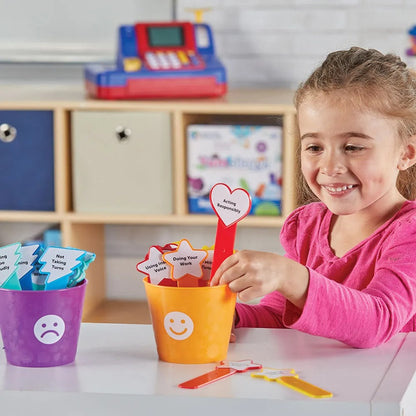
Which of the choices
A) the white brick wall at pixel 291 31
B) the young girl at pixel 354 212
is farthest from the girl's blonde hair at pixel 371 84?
the white brick wall at pixel 291 31

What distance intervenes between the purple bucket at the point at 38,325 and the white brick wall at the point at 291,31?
2.17 m

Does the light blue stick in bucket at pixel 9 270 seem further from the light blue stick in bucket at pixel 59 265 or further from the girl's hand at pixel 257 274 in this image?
the girl's hand at pixel 257 274

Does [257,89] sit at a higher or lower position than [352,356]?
higher

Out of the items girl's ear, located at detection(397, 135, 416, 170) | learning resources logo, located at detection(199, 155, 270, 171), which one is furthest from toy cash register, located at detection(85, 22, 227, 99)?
girl's ear, located at detection(397, 135, 416, 170)

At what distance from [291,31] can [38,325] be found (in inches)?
87.4

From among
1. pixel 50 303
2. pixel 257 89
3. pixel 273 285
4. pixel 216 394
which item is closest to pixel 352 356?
pixel 273 285

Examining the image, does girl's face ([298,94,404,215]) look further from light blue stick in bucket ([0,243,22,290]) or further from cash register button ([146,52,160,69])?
cash register button ([146,52,160,69])

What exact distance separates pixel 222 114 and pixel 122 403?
6.85ft

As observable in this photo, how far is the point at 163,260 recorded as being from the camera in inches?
41.9

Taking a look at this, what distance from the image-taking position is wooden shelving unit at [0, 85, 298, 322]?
268 cm

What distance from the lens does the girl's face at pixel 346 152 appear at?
1307 mm

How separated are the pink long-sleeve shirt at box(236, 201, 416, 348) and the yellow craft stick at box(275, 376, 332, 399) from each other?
161 millimetres

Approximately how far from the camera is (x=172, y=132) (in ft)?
9.02

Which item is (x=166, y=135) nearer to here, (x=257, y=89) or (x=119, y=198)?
(x=119, y=198)
